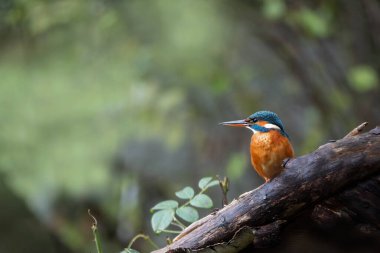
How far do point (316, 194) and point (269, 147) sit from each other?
12cm

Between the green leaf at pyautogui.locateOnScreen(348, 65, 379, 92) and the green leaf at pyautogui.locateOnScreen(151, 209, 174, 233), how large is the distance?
7.08ft

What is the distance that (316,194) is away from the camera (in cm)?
89

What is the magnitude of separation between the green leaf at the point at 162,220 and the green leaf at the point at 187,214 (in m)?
0.02

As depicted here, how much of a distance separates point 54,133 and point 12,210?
79 centimetres

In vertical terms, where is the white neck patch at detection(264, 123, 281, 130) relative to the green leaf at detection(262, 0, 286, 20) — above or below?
below

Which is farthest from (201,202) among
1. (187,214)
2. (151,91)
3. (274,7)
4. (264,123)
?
(151,91)

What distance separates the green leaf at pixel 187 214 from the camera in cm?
108

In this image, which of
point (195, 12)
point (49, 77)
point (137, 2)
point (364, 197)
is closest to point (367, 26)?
point (195, 12)

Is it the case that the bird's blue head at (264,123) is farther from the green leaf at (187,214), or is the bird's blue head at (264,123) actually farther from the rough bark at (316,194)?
the green leaf at (187,214)

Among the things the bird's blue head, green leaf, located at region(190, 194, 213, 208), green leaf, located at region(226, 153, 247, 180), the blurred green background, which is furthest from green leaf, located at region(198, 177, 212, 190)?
the blurred green background

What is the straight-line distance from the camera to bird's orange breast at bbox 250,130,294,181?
93 cm

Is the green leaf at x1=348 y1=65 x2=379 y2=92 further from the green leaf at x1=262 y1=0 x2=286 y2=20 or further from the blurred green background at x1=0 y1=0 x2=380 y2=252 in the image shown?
the green leaf at x1=262 y1=0 x2=286 y2=20

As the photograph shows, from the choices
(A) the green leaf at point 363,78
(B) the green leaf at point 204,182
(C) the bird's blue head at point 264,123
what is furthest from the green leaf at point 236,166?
(C) the bird's blue head at point 264,123

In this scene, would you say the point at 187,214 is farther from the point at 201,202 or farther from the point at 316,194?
the point at 316,194
